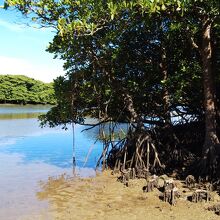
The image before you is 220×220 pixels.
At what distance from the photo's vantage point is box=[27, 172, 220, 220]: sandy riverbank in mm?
9602

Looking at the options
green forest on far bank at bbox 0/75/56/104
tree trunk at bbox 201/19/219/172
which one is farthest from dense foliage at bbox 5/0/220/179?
green forest on far bank at bbox 0/75/56/104

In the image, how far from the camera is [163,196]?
1073cm

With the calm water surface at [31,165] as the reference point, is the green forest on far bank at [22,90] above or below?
above

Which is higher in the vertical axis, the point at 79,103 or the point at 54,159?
the point at 79,103

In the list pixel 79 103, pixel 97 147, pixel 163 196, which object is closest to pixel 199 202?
pixel 163 196

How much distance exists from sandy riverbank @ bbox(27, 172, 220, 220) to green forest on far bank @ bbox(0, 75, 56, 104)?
200ft

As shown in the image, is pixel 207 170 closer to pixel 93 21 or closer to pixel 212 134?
pixel 212 134

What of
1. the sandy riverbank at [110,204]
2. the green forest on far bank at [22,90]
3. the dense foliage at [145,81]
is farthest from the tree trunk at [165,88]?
the green forest on far bank at [22,90]

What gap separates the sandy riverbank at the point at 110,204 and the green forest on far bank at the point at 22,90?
61032 millimetres

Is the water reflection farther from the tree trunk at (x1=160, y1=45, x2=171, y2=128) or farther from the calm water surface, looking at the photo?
the tree trunk at (x1=160, y1=45, x2=171, y2=128)

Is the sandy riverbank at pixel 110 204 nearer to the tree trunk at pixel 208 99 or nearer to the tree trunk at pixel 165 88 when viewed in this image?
the tree trunk at pixel 208 99

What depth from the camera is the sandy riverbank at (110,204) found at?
960cm

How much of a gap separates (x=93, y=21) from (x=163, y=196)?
4736 millimetres

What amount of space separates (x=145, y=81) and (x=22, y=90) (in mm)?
66876
